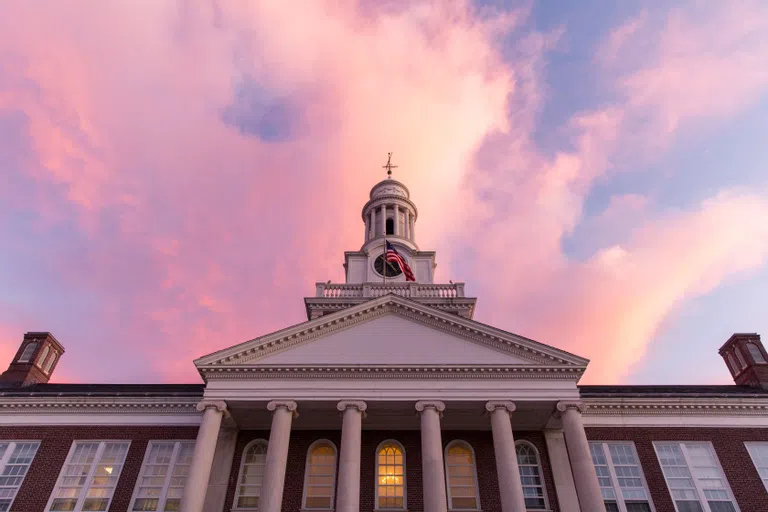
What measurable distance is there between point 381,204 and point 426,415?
2413cm

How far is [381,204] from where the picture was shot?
44438 mm

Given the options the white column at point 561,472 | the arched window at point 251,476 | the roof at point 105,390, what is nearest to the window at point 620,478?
the white column at point 561,472

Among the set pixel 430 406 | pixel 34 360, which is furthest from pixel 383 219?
pixel 34 360

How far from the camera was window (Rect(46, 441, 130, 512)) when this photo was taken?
79.4 ft

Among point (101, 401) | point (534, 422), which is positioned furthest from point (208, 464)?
point (534, 422)

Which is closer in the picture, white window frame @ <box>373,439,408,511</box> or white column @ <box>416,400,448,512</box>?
white column @ <box>416,400,448,512</box>

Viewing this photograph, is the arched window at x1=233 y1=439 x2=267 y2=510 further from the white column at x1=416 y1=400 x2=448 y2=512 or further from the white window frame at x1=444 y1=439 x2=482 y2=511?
the white window frame at x1=444 y1=439 x2=482 y2=511

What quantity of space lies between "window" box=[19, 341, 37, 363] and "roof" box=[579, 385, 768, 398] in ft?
99.9

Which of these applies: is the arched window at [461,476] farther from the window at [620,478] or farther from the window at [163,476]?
the window at [163,476]

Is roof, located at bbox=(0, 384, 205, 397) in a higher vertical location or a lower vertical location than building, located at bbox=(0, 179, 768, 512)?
higher

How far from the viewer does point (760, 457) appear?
25.1m

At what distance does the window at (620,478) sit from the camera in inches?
939

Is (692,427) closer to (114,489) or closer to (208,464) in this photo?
(208,464)

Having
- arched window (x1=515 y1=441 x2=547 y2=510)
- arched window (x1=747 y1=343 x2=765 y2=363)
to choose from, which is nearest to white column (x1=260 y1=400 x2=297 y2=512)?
arched window (x1=515 y1=441 x2=547 y2=510)
